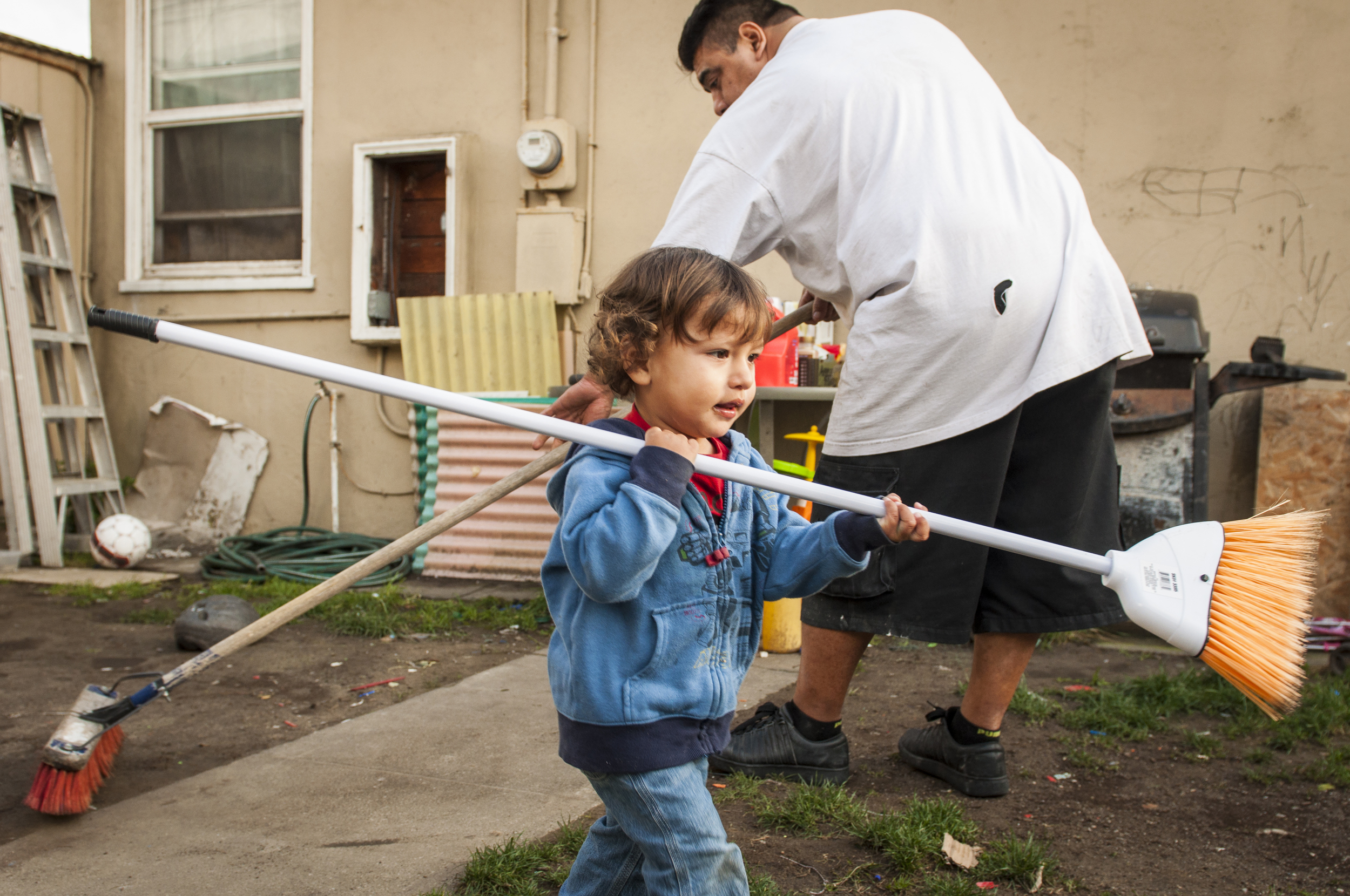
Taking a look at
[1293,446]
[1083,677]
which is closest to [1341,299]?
[1293,446]

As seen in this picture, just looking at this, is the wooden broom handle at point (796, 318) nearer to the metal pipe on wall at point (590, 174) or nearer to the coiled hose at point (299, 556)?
the metal pipe on wall at point (590, 174)

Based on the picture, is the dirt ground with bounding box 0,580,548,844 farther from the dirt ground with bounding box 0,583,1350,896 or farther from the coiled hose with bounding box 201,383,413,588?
the coiled hose with bounding box 201,383,413,588

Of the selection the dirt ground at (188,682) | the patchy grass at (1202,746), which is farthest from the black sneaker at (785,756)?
the dirt ground at (188,682)

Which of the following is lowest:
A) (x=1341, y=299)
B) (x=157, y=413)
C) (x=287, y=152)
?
(x=157, y=413)

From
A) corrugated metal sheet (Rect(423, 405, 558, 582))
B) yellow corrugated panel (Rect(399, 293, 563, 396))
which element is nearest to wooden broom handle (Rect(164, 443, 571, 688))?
corrugated metal sheet (Rect(423, 405, 558, 582))

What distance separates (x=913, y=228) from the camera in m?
2.16

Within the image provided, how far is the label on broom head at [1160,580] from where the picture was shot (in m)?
1.71

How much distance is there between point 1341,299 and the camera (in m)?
4.37

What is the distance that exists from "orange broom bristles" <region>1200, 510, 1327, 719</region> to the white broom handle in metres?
0.32

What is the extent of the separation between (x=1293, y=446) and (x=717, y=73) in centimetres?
285

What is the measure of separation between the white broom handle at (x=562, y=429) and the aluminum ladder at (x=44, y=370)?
15.8 ft

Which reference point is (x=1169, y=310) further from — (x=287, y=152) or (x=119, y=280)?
(x=119, y=280)

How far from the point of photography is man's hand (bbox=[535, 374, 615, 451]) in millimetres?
1878

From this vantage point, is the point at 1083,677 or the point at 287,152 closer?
the point at 1083,677
